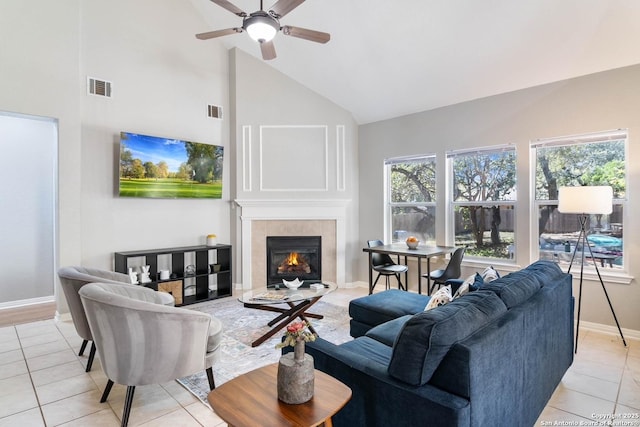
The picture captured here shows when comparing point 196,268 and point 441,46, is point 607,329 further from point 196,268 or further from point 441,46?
point 196,268

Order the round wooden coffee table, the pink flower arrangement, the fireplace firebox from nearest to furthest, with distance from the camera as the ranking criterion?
the round wooden coffee table
the pink flower arrangement
the fireplace firebox

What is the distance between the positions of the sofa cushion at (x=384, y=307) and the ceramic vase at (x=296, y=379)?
5.60 feet

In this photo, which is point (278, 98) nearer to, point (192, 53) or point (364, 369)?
point (192, 53)

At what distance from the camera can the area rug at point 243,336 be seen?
2.76 m

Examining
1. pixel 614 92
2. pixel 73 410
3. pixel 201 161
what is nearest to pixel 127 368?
pixel 73 410

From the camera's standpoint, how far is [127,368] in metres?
2.11

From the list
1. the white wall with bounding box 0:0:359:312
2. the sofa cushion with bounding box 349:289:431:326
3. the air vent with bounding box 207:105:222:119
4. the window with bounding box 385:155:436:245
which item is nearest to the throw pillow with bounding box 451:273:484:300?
the sofa cushion with bounding box 349:289:431:326

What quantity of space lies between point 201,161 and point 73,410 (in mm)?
3487

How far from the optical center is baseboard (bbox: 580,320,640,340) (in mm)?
3518

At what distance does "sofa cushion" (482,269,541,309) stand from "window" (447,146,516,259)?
2.38 meters

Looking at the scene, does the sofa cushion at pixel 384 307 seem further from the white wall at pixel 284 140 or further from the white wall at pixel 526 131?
the white wall at pixel 284 140

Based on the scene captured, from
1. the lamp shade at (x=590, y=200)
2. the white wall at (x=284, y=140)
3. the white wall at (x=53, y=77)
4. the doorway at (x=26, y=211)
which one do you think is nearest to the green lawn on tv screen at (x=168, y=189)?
the white wall at (x=284, y=140)

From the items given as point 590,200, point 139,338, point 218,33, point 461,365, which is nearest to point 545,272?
point 590,200

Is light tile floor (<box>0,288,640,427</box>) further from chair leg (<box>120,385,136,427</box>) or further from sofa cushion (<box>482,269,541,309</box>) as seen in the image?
sofa cushion (<box>482,269,541,309</box>)
